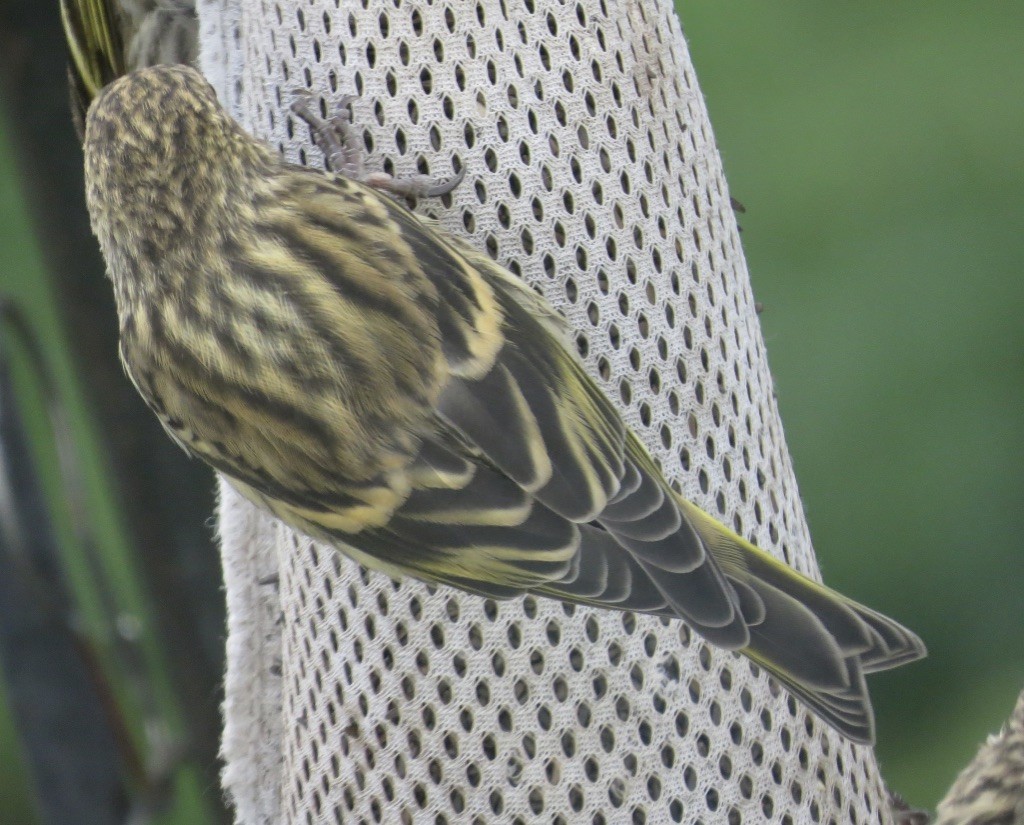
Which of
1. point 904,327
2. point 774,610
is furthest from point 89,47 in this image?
point 904,327

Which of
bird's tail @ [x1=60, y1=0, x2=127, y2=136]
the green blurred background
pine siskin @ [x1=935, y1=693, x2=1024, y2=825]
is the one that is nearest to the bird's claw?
bird's tail @ [x1=60, y1=0, x2=127, y2=136]

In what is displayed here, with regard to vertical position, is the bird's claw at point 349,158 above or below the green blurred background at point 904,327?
above

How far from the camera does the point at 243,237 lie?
2.59 meters

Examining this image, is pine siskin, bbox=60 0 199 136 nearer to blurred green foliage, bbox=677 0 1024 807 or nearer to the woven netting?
the woven netting

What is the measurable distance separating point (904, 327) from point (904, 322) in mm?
16

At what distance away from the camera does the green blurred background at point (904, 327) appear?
16.3 feet

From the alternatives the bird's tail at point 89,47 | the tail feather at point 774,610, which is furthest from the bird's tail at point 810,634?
the bird's tail at point 89,47

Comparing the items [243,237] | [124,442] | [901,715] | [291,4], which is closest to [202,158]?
[243,237]

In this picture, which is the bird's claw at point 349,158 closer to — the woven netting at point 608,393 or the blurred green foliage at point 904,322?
the woven netting at point 608,393

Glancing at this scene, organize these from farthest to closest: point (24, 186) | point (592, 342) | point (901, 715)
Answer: point (901, 715), point (24, 186), point (592, 342)

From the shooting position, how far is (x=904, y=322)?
16.6 feet

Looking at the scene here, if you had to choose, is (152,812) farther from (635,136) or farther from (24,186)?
(635,136)

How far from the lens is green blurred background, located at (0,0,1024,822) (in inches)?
196

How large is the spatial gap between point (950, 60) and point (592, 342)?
3.21 meters
